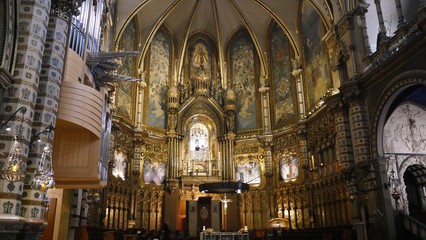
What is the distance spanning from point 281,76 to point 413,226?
15059 mm

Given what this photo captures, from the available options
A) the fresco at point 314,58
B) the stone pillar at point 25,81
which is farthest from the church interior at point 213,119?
the fresco at point 314,58

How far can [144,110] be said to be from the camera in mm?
26484

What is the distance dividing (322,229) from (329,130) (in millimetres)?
5597

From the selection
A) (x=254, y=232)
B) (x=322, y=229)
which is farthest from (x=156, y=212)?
(x=322, y=229)

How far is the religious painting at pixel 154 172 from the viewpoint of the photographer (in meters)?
25.4

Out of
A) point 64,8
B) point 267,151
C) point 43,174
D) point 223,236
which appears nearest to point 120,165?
point 223,236

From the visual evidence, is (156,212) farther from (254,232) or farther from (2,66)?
(2,66)

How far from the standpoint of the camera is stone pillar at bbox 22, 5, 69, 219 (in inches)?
369

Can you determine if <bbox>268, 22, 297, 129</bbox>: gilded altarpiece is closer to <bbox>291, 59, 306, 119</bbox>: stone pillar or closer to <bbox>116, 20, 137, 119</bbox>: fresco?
<bbox>291, 59, 306, 119</bbox>: stone pillar

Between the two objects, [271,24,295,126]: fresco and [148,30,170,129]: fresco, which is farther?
[148,30,170,129]: fresco

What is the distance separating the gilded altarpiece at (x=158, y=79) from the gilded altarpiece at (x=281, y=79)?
8496 mm

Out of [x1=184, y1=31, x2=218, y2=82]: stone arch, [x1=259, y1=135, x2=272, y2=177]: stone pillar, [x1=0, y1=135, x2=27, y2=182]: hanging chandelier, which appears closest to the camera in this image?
[x1=0, y1=135, x2=27, y2=182]: hanging chandelier

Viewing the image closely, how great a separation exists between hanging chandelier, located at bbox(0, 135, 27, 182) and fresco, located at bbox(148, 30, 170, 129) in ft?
59.8

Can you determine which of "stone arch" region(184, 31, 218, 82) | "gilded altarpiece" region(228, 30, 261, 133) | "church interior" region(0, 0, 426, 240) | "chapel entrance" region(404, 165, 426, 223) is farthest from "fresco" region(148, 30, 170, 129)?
"chapel entrance" region(404, 165, 426, 223)
